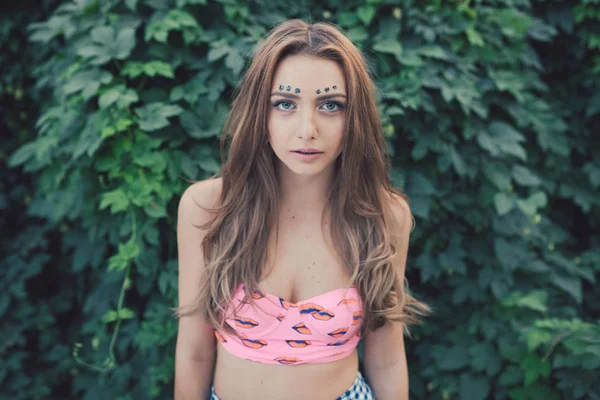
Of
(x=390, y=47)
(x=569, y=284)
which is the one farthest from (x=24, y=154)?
(x=569, y=284)

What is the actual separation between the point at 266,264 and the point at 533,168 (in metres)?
1.69

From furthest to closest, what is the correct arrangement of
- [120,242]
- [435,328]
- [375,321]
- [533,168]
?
[533,168], [435,328], [120,242], [375,321]

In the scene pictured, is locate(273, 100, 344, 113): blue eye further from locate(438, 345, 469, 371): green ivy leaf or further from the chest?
locate(438, 345, 469, 371): green ivy leaf

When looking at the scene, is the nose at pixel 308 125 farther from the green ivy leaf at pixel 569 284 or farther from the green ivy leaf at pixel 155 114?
the green ivy leaf at pixel 569 284

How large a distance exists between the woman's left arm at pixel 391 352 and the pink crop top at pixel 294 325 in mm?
190

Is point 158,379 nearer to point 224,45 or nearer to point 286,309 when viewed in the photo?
point 286,309

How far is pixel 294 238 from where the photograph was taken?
1.50m

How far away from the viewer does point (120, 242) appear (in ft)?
6.64

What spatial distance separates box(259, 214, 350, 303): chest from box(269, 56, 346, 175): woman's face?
0.73 ft

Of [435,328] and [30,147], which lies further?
[435,328]

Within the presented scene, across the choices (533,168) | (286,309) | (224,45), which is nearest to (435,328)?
(533,168)

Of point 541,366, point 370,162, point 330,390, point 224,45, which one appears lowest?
point 541,366

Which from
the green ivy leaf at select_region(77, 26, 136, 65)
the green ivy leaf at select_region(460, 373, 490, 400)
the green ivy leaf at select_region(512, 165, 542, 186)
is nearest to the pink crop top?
the green ivy leaf at select_region(77, 26, 136, 65)

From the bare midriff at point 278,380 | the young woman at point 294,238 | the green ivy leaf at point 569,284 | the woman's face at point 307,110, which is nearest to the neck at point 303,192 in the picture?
the young woman at point 294,238
